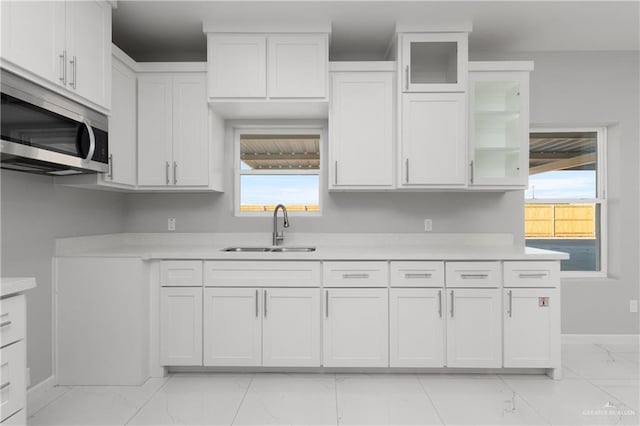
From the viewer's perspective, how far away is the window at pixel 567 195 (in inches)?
150

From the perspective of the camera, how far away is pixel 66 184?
8.79 ft

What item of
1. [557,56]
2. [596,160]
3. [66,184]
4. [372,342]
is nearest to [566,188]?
[596,160]

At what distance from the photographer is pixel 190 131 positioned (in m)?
3.18

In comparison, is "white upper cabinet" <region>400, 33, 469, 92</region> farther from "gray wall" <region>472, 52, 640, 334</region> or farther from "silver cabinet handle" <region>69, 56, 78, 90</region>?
"silver cabinet handle" <region>69, 56, 78, 90</region>

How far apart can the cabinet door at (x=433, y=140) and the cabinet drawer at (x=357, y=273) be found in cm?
72

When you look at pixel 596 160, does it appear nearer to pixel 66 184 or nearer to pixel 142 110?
pixel 142 110

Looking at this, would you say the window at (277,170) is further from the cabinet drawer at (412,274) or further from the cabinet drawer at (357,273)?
the cabinet drawer at (412,274)

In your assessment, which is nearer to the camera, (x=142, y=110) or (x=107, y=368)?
(x=107, y=368)

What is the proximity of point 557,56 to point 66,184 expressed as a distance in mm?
4069

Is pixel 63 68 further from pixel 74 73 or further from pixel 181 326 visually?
pixel 181 326

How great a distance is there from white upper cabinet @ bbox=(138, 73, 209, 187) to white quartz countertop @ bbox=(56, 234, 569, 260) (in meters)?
0.58

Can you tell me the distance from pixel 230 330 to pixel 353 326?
0.86 metres

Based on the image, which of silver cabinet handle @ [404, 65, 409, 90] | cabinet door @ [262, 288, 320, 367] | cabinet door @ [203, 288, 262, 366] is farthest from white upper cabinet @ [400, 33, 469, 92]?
cabinet door @ [203, 288, 262, 366]

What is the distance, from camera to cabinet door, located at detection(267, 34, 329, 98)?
3062 millimetres
